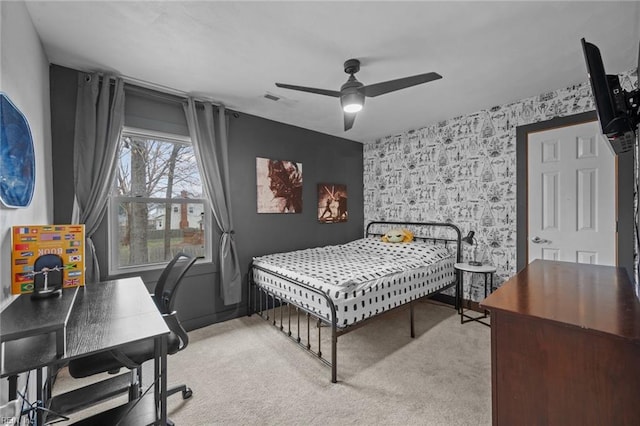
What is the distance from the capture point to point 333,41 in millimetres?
2064

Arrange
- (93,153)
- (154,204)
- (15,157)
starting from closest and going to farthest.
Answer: (15,157) → (93,153) → (154,204)

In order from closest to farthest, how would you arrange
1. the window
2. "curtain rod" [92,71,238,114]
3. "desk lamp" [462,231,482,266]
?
1. "curtain rod" [92,71,238,114]
2. the window
3. "desk lamp" [462,231,482,266]

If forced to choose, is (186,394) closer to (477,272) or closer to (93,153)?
(93,153)

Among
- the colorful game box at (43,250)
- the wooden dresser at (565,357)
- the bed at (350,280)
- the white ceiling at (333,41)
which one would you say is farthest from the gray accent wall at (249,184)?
the wooden dresser at (565,357)

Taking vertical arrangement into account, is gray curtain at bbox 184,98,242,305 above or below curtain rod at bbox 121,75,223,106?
below

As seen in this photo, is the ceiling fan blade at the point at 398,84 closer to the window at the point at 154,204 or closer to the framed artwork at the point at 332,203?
the window at the point at 154,204

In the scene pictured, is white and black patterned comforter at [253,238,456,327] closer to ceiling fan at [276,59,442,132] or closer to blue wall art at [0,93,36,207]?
ceiling fan at [276,59,442,132]

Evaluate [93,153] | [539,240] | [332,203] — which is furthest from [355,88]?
[539,240]

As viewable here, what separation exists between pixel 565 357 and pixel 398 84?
1.90 m

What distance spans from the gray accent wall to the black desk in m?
1.35

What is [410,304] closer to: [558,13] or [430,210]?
[430,210]

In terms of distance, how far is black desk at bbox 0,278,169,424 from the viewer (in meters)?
0.99

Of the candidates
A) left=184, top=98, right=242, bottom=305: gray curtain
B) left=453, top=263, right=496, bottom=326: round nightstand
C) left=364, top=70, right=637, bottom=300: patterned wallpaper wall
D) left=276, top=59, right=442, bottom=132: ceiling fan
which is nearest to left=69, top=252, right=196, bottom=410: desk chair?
left=184, top=98, right=242, bottom=305: gray curtain

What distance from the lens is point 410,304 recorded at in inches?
112
